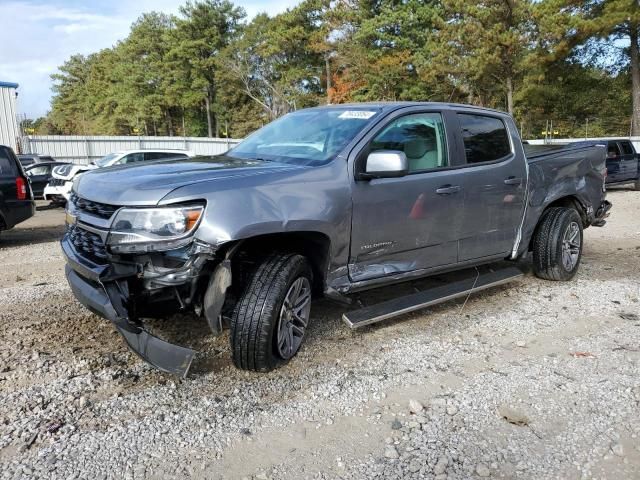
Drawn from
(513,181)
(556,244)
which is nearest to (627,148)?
(556,244)

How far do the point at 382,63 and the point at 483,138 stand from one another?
3333 centimetres

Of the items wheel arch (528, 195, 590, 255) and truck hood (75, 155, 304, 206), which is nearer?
truck hood (75, 155, 304, 206)

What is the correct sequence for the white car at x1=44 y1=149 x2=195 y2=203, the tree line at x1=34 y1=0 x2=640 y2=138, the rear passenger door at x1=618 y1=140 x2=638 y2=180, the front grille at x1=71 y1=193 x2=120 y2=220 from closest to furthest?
the front grille at x1=71 y1=193 x2=120 y2=220, the white car at x1=44 y1=149 x2=195 y2=203, the rear passenger door at x1=618 y1=140 x2=638 y2=180, the tree line at x1=34 y1=0 x2=640 y2=138

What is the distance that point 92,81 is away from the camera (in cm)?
8019

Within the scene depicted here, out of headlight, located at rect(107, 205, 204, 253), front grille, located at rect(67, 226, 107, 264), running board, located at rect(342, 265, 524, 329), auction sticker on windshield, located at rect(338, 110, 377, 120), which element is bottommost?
running board, located at rect(342, 265, 524, 329)

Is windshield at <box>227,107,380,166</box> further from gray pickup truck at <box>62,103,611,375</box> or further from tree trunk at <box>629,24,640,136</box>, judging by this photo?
tree trunk at <box>629,24,640,136</box>

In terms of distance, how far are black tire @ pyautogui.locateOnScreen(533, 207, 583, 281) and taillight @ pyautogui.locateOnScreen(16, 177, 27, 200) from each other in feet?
24.9

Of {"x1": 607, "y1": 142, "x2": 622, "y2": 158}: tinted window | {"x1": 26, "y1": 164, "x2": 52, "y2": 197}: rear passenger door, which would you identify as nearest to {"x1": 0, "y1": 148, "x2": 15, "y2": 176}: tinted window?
{"x1": 26, "y1": 164, "x2": 52, "y2": 197}: rear passenger door

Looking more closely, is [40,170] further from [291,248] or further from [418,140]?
[291,248]

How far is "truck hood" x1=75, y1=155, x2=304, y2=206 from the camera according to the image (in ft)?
9.91

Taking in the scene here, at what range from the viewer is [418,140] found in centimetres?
432

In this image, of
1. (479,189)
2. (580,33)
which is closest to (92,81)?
(580,33)

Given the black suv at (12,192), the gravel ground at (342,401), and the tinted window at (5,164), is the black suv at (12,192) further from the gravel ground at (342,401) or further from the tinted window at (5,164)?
the gravel ground at (342,401)

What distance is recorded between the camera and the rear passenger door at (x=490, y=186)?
4.55 m
